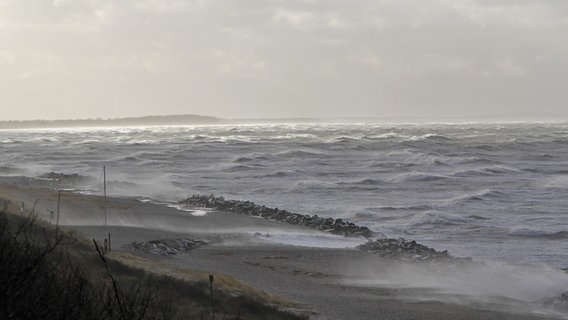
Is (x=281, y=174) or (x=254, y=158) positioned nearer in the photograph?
(x=281, y=174)

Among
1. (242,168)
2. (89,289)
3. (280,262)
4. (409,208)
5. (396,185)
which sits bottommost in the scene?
(242,168)

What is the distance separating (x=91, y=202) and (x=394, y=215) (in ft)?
58.2

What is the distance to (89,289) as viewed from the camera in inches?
472

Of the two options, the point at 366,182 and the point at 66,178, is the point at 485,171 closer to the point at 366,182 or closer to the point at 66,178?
the point at 366,182

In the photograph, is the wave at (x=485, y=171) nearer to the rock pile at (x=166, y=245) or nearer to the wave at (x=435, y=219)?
the wave at (x=435, y=219)

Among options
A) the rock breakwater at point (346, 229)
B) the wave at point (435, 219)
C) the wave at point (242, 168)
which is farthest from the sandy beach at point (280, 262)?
the wave at point (242, 168)

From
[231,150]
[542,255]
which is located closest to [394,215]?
[542,255]

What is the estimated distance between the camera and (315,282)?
23359 millimetres

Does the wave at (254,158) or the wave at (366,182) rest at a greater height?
the wave at (366,182)

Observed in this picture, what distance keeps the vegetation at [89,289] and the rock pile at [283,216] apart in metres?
13.2

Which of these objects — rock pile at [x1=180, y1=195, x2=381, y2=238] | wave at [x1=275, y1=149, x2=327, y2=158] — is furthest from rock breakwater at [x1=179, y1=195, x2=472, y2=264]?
wave at [x1=275, y1=149, x2=327, y2=158]

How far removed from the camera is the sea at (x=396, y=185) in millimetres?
32625

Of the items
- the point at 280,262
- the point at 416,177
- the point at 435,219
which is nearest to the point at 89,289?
the point at 280,262

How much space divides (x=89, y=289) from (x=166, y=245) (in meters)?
16.8
